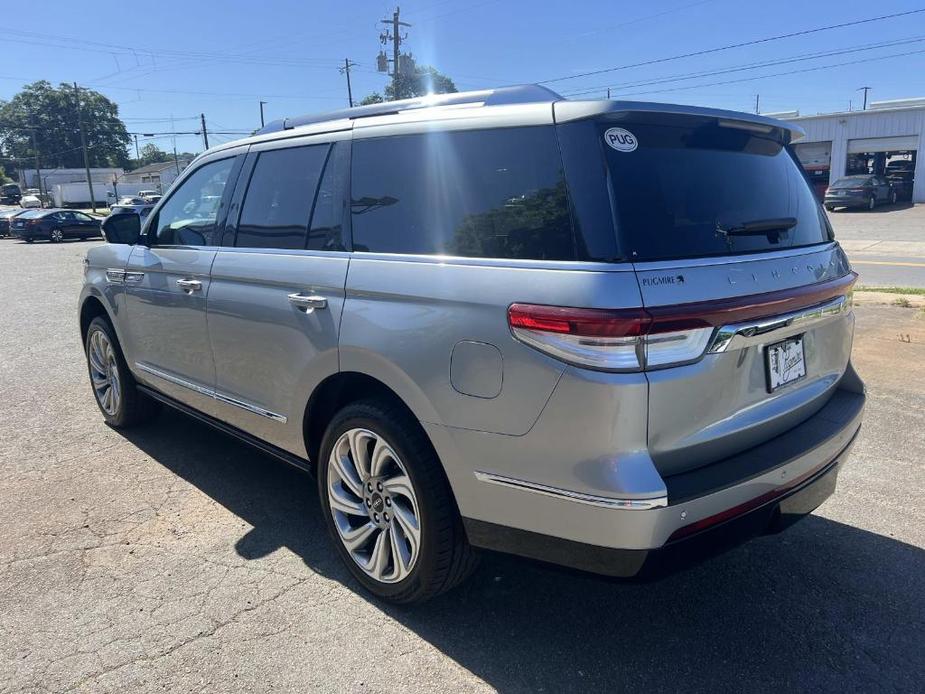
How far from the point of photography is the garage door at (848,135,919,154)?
3672 cm

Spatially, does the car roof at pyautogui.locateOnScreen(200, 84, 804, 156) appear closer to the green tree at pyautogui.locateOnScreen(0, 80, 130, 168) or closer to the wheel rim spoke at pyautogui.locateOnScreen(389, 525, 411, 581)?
the wheel rim spoke at pyautogui.locateOnScreen(389, 525, 411, 581)

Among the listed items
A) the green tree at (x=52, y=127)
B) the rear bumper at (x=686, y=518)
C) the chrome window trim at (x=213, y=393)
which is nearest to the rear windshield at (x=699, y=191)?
the rear bumper at (x=686, y=518)

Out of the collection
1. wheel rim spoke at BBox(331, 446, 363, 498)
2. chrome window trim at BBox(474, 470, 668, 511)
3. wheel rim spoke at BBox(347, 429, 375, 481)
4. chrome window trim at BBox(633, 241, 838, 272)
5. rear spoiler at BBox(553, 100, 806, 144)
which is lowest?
wheel rim spoke at BBox(331, 446, 363, 498)

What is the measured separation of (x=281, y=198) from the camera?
3477mm

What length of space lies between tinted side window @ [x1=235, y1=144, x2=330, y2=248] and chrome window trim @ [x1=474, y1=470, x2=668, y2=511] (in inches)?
59.7

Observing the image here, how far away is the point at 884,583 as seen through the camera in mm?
3051

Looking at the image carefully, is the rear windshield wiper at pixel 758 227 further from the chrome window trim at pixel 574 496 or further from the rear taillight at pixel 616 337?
the chrome window trim at pixel 574 496

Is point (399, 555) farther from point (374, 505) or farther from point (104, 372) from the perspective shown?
point (104, 372)

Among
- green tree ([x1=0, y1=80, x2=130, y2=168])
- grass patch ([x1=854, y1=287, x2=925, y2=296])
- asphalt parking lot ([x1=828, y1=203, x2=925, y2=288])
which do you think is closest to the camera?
grass patch ([x1=854, y1=287, x2=925, y2=296])

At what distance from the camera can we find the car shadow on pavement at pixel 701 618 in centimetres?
252

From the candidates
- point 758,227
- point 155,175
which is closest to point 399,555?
point 758,227

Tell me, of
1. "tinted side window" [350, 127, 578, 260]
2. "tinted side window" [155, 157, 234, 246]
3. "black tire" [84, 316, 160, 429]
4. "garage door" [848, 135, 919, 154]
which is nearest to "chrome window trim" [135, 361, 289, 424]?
"black tire" [84, 316, 160, 429]

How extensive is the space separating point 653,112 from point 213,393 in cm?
274

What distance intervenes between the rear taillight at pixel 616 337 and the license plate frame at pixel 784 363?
1.38 ft
